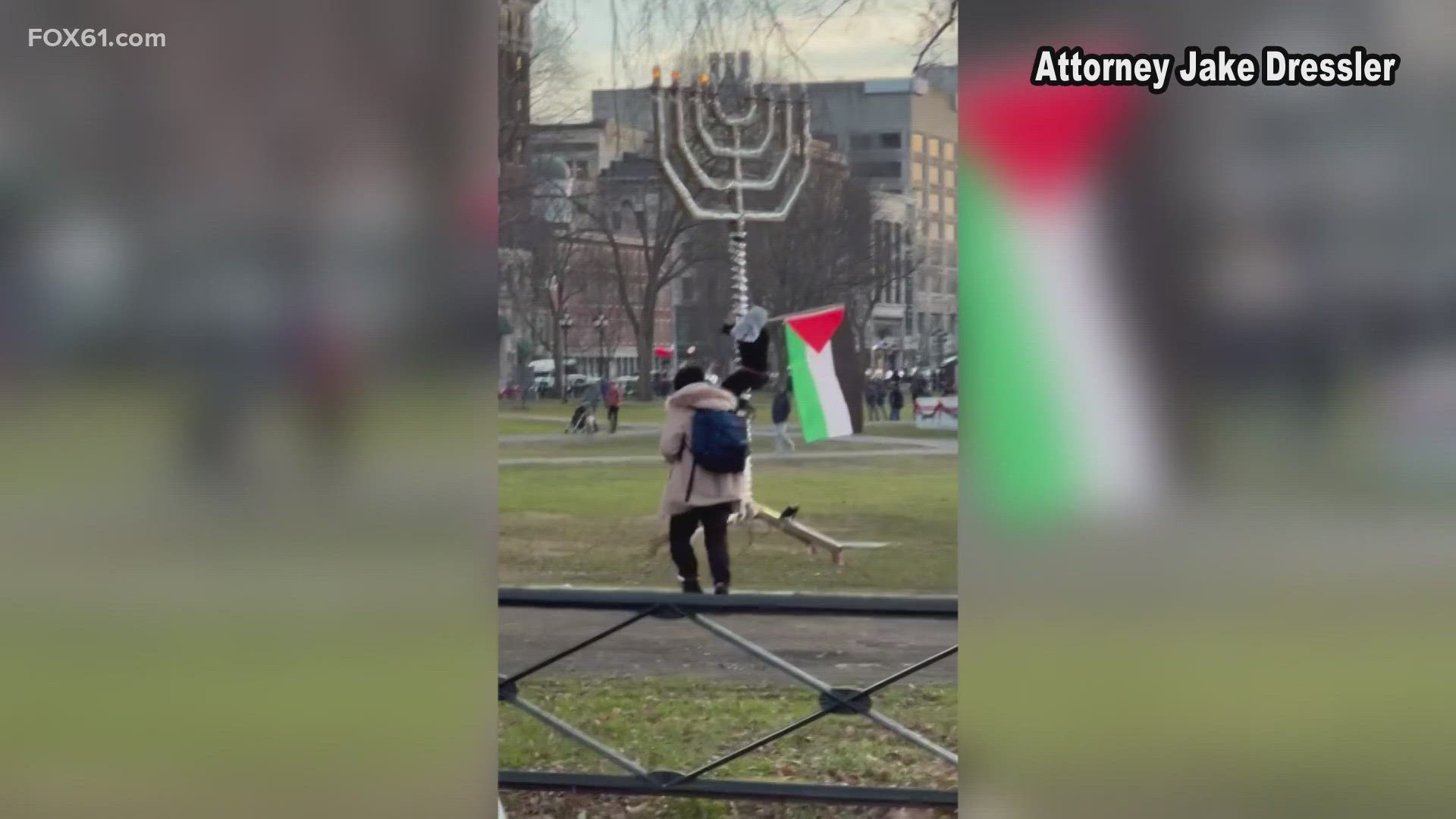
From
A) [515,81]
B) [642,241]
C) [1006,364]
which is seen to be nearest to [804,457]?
[642,241]

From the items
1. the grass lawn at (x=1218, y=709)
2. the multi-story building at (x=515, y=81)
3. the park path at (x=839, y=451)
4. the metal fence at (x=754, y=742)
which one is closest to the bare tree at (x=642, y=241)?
the multi-story building at (x=515, y=81)

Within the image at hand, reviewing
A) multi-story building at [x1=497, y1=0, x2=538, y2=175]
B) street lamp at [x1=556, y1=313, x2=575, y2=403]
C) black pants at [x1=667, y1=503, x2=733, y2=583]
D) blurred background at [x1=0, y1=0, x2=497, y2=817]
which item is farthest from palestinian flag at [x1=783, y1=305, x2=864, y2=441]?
blurred background at [x1=0, y1=0, x2=497, y2=817]

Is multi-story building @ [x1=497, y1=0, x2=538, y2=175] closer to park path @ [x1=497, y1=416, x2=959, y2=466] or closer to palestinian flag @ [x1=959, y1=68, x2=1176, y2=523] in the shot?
park path @ [x1=497, y1=416, x2=959, y2=466]

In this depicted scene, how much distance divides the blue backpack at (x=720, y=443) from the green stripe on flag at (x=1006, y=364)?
7.51ft

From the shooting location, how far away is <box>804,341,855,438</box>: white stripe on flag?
4.44 metres

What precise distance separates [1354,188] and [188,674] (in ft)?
7.84

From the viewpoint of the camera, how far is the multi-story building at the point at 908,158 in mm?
4133

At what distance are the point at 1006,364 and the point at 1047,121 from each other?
1.41 ft

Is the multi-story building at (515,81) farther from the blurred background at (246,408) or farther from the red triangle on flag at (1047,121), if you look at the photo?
the red triangle on flag at (1047,121)

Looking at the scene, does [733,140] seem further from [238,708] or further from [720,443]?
[238,708]

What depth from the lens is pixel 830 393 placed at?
4.47 metres

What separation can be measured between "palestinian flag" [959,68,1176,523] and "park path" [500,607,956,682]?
4.22 ft

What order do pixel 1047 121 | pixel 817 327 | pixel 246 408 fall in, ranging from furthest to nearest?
pixel 817 327 → pixel 246 408 → pixel 1047 121

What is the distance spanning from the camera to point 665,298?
15.6ft
